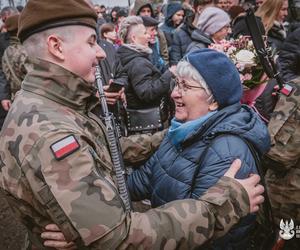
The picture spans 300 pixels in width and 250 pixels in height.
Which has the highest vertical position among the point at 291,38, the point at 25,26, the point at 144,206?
the point at 25,26

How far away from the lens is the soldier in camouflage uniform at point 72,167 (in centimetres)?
131

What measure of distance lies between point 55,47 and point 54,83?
0.15 metres

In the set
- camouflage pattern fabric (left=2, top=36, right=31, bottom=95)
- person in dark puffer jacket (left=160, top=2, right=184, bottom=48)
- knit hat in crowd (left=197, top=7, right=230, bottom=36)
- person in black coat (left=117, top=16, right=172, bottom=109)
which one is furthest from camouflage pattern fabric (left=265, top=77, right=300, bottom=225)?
person in dark puffer jacket (left=160, top=2, right=184, bottom=48)

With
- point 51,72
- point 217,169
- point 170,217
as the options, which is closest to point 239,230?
point 217,169

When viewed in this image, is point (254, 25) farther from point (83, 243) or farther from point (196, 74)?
point (83, 243)

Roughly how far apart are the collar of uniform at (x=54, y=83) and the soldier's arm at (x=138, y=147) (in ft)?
2.80

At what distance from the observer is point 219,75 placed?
1998 mm

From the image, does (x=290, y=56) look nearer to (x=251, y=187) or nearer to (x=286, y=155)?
(x=286, y=155)

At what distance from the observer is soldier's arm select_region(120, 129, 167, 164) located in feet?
7.94

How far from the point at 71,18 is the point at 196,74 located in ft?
2.54

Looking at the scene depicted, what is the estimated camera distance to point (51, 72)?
1.55 m

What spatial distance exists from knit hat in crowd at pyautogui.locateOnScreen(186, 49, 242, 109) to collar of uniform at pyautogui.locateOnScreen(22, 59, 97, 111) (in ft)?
2.36

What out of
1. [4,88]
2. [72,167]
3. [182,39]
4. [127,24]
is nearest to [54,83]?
[72,167]
